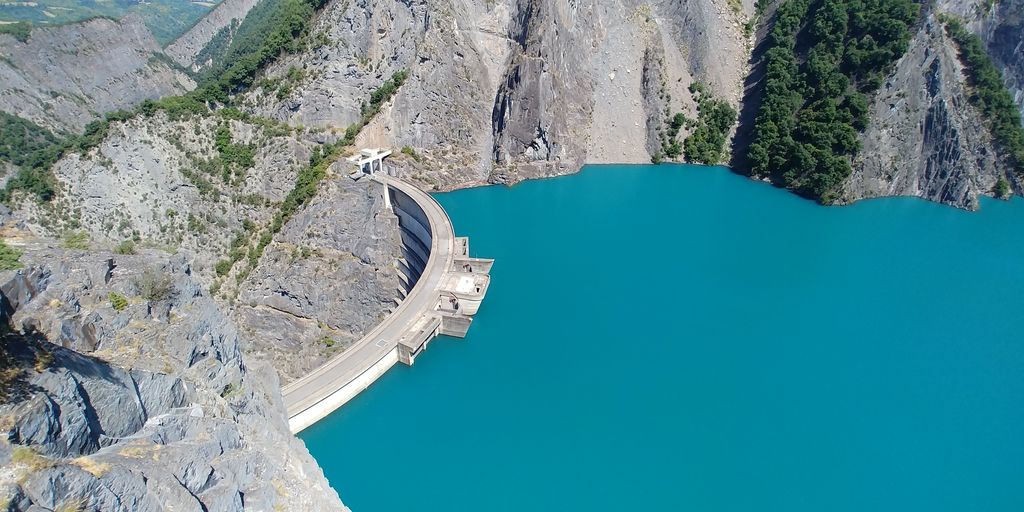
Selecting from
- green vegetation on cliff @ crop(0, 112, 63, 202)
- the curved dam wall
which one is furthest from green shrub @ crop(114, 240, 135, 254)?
green vegetation on cliff @ crop(0, 112, 63, 202)

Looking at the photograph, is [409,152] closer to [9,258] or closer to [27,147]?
[9,258]

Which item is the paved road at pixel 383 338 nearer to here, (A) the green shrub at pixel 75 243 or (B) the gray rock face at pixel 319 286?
(B) the gray rock face at pixel 319 286

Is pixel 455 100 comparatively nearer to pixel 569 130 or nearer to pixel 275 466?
pixel 569 130

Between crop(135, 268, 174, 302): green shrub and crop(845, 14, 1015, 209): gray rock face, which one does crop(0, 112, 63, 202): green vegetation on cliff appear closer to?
crop(135, 268, 174, 302): green shrub

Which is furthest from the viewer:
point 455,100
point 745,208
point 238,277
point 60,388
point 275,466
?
point 455,100

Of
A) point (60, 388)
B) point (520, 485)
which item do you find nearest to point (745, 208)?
point (520, 485)

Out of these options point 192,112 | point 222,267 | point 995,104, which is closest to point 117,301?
point 222,267
